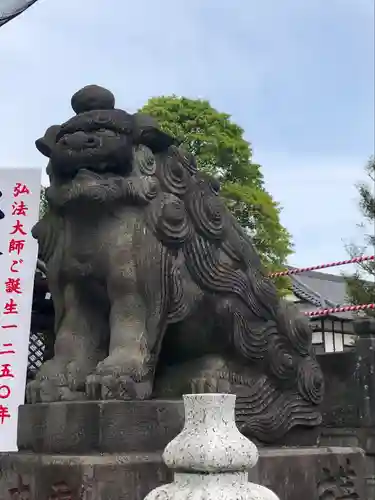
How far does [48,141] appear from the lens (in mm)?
3781

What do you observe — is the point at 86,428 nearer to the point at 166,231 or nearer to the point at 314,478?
the point at 166,231

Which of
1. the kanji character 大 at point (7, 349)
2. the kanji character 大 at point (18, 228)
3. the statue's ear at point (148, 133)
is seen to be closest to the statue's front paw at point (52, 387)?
the statue's ear at point (148, 133)

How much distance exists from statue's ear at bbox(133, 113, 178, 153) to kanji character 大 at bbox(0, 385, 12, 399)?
2.76 m

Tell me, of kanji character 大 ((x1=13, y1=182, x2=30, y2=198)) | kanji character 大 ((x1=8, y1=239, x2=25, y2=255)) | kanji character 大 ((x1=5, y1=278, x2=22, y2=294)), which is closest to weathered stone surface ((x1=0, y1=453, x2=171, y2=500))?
kanji character 大 ((x1=5, y1=278, x2=22, y2=294))

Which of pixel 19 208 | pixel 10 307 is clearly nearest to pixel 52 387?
pixel 10 307

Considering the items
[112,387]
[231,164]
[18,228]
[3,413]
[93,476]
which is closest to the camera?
[93,476]

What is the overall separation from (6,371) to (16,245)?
42.6 inches

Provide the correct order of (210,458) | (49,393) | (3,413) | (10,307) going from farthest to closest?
(10,307)
(3,413)
(49,393)
(210,458)

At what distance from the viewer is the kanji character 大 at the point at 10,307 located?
5971 millimetres

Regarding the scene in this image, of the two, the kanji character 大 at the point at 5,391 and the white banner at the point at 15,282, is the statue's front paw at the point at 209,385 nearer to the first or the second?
the white banner at the point at 15,282

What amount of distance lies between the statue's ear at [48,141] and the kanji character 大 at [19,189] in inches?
105

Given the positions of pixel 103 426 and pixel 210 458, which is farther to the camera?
pixel 103 426

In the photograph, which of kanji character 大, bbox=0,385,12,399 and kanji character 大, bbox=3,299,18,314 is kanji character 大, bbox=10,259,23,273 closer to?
A: kanji character 大, bbox=3,299,18,314

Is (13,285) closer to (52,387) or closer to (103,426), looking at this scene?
(52,387)
